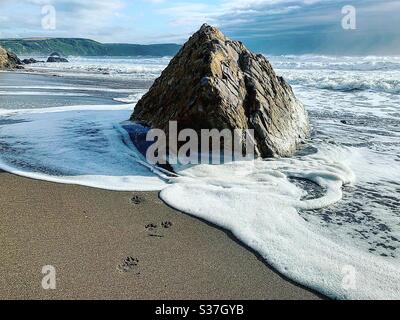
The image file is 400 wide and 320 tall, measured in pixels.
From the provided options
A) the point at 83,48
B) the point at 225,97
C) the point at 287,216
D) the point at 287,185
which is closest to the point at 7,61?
the point at 225,97

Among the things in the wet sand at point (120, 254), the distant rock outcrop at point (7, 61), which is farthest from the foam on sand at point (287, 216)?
the distant rock outcrop at point (7, 61)

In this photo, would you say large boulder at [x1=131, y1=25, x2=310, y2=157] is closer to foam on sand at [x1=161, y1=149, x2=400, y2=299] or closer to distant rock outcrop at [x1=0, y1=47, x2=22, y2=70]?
foam on sand at [x1=161, y1=149, x2=400, y2=299]

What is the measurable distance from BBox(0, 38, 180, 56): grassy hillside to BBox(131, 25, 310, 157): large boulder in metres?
135

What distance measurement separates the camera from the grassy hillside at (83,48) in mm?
138000

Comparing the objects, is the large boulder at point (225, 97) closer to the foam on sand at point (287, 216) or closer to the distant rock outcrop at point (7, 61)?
the foam on sand at point (287, 216)

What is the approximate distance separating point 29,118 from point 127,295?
7.04 metres

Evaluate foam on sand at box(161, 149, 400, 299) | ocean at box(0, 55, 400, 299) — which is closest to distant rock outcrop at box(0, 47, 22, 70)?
ocean at box(0, 55, 400, 299)

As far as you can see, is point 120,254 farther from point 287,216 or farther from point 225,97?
point 225,97

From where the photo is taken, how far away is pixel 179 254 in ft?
11.1

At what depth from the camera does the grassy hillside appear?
13800cm

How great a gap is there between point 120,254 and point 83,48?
165 metres

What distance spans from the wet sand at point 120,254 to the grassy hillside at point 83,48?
139313mm
